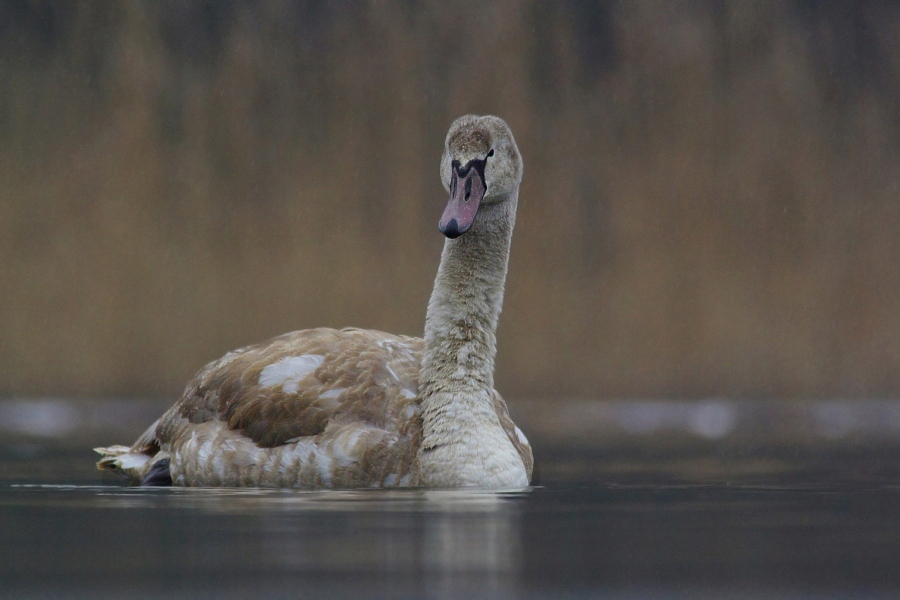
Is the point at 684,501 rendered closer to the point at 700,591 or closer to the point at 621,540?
the point at 621,540

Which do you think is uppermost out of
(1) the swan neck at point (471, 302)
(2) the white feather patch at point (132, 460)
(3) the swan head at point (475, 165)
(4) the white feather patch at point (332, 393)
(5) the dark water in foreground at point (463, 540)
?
(3) the swan head at point (475, 165)

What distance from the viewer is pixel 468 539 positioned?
27.2 ft

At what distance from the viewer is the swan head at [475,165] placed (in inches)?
430

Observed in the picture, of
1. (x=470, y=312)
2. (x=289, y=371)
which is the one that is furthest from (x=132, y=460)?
(x=470, y=312)

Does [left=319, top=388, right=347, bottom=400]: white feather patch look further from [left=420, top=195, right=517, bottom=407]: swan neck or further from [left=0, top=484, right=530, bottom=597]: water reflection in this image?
[left=0, top=484, right=530, bottom=597]: water reflection

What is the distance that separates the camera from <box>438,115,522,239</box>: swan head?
35.9ft

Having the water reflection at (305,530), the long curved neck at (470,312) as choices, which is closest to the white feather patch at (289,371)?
the long curved neck at (470,312)

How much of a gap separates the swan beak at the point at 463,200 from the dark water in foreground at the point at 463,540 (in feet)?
5.77

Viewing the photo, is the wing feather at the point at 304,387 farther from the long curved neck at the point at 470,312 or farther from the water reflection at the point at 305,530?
the water reflection at the point at 305,530

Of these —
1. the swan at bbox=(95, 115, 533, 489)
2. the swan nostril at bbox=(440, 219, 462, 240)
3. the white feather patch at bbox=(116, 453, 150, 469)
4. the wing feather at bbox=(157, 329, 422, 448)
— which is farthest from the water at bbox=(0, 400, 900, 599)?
the swan nostril at bbox=(440, 219, 462, 240)

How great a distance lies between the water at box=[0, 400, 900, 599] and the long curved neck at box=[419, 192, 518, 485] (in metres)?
0.96

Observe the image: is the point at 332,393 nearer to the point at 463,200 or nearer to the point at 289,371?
the point at 289,371

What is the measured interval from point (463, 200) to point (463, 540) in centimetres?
327

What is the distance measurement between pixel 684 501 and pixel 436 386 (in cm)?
195
